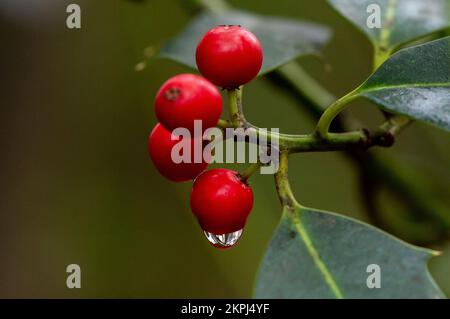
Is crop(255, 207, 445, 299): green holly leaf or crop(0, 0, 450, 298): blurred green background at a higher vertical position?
crop(0, 0, 450, 298): blurred green background

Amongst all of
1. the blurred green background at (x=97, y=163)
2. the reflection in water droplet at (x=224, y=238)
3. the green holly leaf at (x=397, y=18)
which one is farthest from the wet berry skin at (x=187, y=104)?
the blurred green background at (x=97, y=163)

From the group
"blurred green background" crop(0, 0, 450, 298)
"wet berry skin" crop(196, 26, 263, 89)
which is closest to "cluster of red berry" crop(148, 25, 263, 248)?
"wet berry skin" crop(196, 26, 263, 89)

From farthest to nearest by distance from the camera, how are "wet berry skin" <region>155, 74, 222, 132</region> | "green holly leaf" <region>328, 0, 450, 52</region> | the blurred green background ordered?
the blurred green background, "green holly leaf" <region>328, 0, 450, 52</region>, "wet berry skin" <region>155, 74, 222, 132</region>

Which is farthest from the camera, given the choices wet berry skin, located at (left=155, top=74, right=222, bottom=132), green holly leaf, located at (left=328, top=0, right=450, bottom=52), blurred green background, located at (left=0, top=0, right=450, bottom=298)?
blurred green background, located at (left=0, top=0, right=450, bottom=298)

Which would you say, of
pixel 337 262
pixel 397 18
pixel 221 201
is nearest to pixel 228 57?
pixel 221 201

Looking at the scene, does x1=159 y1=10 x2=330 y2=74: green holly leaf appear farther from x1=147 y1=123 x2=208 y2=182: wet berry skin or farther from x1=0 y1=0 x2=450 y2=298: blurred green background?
x1=0 y1=0 x2=450 y2=298: blurred green background

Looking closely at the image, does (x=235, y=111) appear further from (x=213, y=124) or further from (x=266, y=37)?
(x=266, y=37)

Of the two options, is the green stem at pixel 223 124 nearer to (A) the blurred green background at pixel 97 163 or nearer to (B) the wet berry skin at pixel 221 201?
(B) the wet berry skin at pixel 221 201
